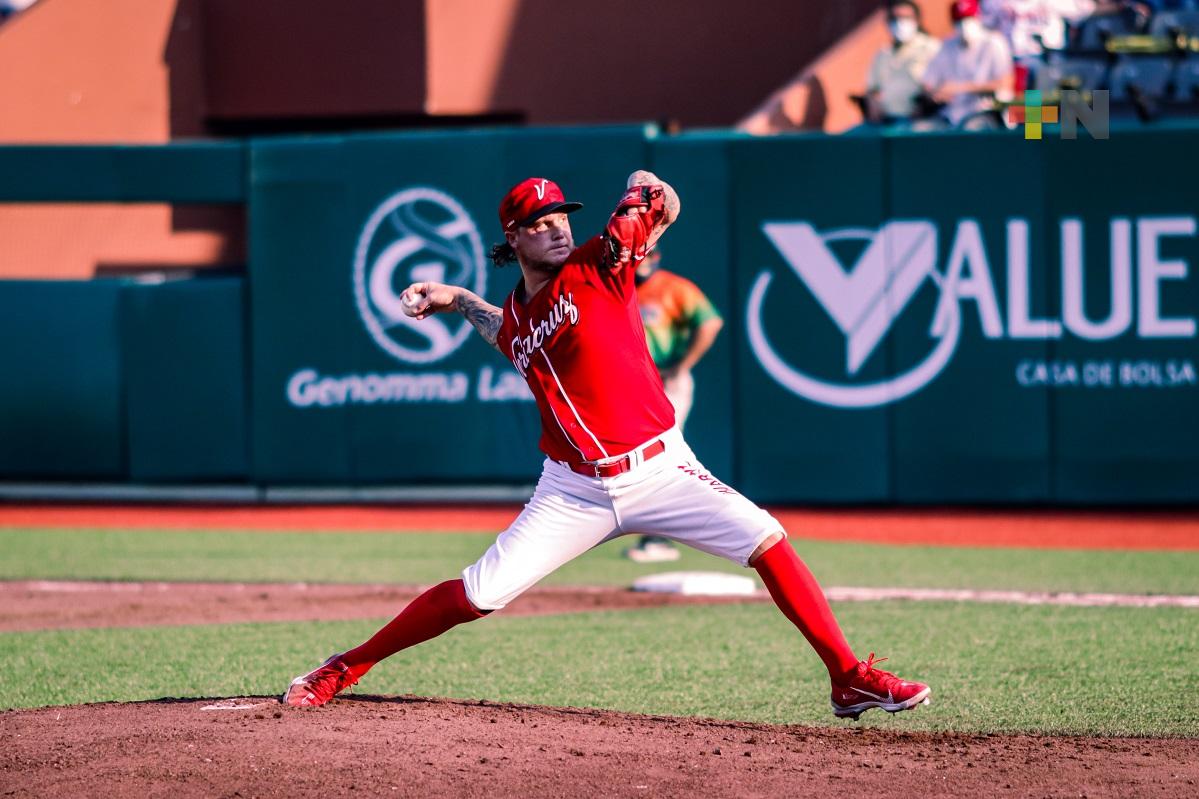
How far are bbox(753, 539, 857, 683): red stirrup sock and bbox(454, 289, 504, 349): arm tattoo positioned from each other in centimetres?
125

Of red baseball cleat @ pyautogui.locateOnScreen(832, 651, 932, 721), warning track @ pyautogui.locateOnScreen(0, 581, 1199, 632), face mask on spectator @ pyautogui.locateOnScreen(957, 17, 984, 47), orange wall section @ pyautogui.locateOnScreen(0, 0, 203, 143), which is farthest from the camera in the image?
orange wall section @ pyautogui.locateOnScreen(0, 0, 203, 143)

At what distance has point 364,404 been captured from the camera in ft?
45.2

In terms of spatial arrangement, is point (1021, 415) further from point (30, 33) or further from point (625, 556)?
point (30, 33)

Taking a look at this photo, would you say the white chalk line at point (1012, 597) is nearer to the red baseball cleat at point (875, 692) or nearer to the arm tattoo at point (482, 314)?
the red baseball cleat at point (875, 692)

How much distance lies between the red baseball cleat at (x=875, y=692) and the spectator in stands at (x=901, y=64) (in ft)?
33.5

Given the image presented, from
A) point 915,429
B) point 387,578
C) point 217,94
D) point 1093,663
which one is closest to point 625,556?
point 387,578

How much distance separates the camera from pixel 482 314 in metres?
5.71

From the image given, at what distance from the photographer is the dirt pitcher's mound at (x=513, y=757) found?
15.2 feet

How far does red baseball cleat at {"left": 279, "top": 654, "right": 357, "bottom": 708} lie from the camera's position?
5590 millimetres

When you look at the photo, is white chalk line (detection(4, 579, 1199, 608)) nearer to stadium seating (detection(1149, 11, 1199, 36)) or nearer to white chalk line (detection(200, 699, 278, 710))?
white chalk line (detection(200, 699, 278, 710))

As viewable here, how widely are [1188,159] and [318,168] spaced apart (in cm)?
731

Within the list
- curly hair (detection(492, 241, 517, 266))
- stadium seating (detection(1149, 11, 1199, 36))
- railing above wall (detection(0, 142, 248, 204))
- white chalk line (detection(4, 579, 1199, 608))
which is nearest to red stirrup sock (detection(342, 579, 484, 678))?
curly hair (detection(492, 241, 517, 266))

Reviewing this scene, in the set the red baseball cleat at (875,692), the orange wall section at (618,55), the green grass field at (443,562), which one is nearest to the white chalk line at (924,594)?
the green grass field at (443,562)

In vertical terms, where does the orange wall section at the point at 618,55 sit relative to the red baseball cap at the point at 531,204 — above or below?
above
